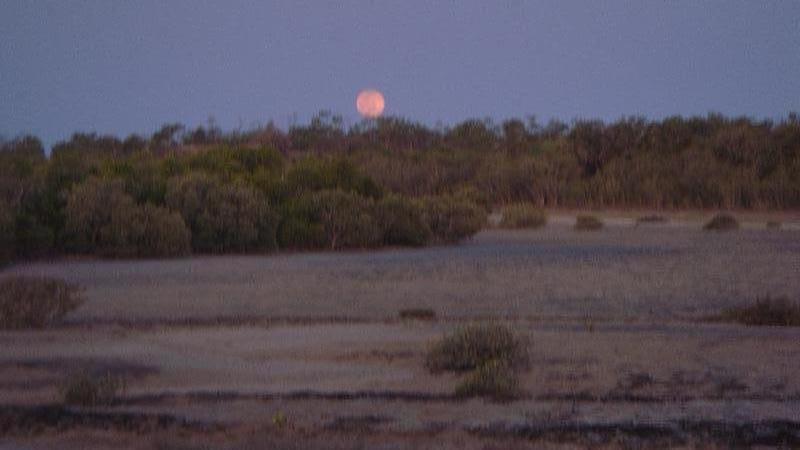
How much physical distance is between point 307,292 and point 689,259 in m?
11.5

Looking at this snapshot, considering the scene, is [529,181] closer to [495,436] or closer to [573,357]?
[573,357]

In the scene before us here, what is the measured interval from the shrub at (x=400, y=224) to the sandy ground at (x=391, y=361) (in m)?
7.55

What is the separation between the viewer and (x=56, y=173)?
3328 centimetres

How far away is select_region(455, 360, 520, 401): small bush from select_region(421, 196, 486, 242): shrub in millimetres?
23311

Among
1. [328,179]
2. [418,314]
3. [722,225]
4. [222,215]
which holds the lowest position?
[418,314]

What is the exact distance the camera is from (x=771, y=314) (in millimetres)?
18172

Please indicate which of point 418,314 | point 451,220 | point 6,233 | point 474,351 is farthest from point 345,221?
point 474,351

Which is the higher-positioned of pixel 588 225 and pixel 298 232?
pixel 298 232

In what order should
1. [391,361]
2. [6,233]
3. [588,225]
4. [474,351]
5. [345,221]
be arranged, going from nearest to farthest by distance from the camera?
[474,351] < [391,361] < [6,233] < [345,221] < [588,225]

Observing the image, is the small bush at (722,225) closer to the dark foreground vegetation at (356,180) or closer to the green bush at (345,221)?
the dark foreground vegetation at (356,180)

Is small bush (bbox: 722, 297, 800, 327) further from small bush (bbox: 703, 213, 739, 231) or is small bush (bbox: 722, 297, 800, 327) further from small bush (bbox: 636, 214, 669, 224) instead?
small bush (bbox: 636, 214, 669, 224)

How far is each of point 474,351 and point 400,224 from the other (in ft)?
69.2

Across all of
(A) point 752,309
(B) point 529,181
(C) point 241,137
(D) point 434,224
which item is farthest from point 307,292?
(C) point 241,137

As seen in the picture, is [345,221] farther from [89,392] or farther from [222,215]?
[89,392]
